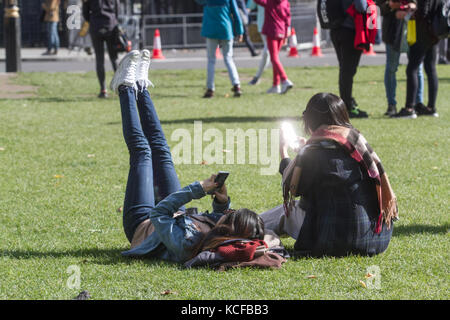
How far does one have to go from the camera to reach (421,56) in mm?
10250

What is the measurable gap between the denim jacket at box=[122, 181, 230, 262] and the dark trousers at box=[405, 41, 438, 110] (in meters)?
5.96

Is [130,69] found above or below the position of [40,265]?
above

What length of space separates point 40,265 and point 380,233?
2068mm

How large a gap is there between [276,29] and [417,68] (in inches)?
126

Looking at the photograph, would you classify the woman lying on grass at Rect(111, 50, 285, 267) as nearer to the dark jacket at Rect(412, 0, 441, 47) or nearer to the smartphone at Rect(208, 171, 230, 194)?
the smartphone at Rect(208, 171, 230, 194)

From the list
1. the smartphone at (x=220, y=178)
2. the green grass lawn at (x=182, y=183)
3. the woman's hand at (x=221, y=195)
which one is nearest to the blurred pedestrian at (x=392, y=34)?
the green grass lawn at (x=182, y=183)

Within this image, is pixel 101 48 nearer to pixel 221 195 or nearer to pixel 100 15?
pixel 100 15

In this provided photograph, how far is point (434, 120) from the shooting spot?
35.1 feet

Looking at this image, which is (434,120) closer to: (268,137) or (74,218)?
(268,137)

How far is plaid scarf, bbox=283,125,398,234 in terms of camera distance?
4.84 m

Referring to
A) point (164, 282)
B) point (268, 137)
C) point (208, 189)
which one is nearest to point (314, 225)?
point (208, 189)

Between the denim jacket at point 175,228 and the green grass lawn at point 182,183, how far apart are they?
0.32ft

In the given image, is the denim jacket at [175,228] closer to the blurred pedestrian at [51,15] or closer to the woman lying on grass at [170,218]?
the woman lying on grass at [170,218]
